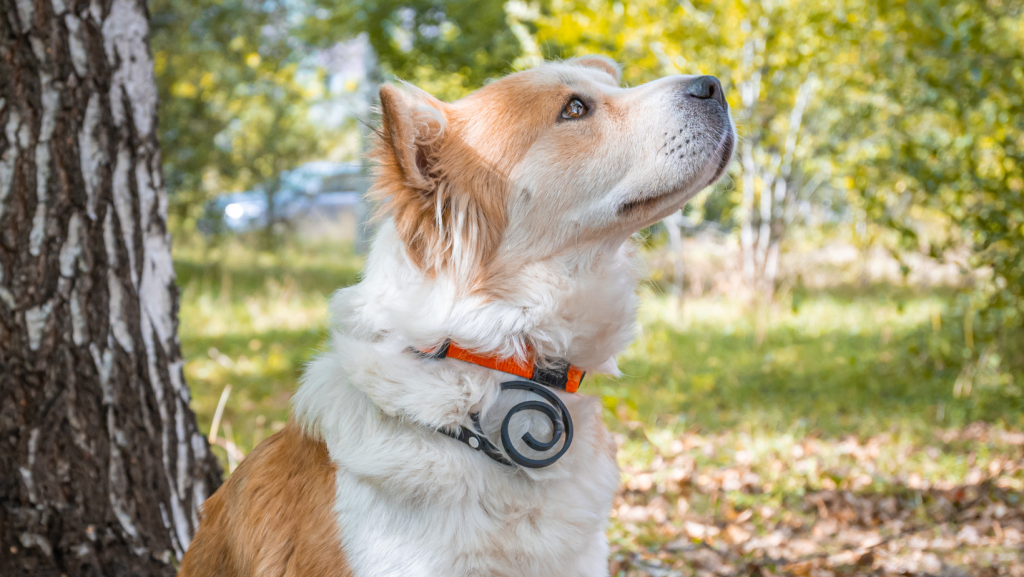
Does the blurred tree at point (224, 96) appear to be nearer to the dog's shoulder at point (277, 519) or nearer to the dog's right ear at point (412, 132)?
the dog's right ear at point (412, 132)

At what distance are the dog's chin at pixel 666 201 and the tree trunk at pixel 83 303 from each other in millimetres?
1570

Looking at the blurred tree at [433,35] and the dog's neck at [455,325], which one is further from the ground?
the blurred tree at [433,35]

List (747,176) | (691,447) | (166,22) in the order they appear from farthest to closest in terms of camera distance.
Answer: (747,176) → (166,22) → (691,447)

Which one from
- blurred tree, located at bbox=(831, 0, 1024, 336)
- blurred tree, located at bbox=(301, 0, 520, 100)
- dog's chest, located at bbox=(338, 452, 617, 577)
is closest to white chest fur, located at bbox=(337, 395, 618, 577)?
dog's chest, located at bbox=(338, 452, 617, 577)

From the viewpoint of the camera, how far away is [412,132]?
1876mm

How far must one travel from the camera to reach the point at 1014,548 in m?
3.05

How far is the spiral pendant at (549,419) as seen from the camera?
1.74m

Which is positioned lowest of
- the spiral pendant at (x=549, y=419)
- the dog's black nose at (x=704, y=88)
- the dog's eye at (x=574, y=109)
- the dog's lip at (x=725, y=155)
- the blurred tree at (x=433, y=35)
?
the spiral pendant at (x=549, y=419)

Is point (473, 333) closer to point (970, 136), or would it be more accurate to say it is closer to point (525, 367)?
point (525, 367)

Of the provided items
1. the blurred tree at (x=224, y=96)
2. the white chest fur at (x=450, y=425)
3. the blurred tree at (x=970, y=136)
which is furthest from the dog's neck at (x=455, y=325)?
the blurred tree at (x=224, y=96)

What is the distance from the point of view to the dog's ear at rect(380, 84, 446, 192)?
5.90 ft

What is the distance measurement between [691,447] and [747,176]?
4.81 meters

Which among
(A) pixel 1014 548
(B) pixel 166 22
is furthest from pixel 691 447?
(B) pixel 166 22

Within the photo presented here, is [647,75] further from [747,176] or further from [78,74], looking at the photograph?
[78,74]
